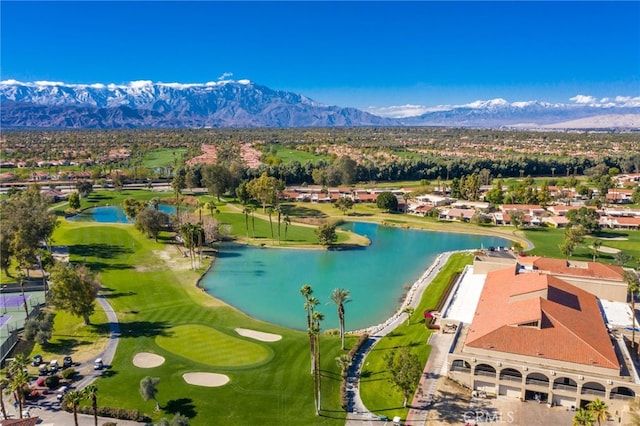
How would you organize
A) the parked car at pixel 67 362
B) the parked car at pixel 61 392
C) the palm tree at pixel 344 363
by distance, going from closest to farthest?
the parked car at pixel 61 392
the palm tree at pixel 344 363
the parked car at pixel 67 362

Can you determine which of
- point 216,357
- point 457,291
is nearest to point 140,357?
point 216,357

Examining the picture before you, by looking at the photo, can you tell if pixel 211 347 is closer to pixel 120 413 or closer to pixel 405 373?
pixel 120 413

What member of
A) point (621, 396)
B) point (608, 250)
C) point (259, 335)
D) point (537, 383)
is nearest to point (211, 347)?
point (259, 335)

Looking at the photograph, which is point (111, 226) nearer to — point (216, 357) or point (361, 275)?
point (361, 275)

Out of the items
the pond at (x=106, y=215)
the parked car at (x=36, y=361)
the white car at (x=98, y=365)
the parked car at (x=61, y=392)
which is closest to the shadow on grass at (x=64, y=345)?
the parked car at (x=36, y=361)

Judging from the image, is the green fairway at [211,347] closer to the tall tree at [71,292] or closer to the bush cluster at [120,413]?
the bush cluster at [120,413]

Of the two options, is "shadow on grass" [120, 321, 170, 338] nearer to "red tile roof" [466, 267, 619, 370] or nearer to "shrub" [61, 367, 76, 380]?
"shrub" [61, 367, 76, 380]
